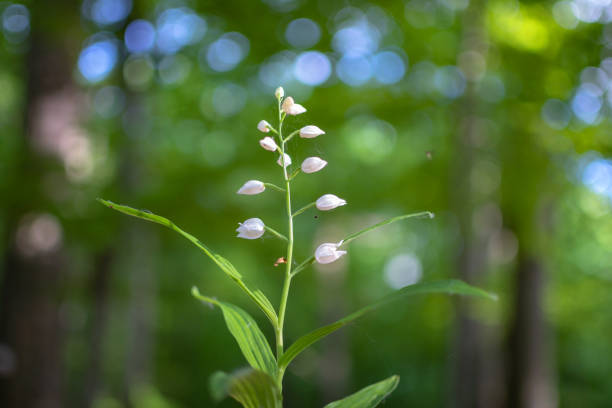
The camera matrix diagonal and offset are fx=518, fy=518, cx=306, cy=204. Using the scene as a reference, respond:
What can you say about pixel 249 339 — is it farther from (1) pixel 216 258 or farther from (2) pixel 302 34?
(2) pixel 302 34

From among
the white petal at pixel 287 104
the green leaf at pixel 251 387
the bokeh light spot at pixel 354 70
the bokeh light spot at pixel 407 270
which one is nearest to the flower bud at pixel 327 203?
the white petal at pixel 287 104

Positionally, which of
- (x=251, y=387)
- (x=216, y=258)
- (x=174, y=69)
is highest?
(x=216, y=258)

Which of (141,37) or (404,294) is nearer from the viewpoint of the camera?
(404,294)

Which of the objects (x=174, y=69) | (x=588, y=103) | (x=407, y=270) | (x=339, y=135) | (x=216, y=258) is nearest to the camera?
(x=216, y=258)

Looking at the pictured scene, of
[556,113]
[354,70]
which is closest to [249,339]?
[556,113]

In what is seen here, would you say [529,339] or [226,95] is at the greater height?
[226,95]
